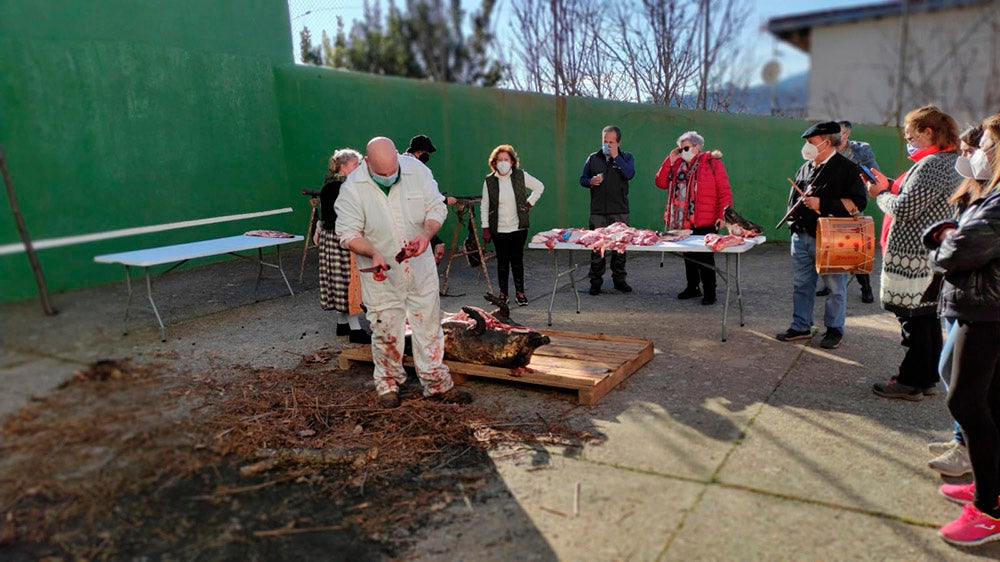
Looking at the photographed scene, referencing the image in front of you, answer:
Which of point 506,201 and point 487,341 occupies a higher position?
point 506,201

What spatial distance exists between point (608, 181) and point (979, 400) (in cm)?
508

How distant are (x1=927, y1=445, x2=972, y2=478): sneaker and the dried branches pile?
5.91ft

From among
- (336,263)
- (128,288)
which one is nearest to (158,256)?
(128,288)

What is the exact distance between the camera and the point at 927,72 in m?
13.2

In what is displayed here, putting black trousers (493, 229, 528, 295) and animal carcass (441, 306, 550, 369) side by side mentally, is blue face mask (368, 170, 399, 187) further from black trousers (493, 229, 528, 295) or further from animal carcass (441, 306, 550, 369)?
black trousers (493, 229, 528, 295)

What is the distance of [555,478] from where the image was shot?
138 inches

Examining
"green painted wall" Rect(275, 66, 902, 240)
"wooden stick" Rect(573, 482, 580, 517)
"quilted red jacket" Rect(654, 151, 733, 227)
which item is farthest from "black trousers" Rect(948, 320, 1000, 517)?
"green painted wall" Rect(275, 66, 902, 240)

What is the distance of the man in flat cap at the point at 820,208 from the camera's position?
509cm

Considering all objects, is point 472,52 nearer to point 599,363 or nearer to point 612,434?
point 599,363

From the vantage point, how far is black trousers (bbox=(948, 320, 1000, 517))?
2771 millimetres

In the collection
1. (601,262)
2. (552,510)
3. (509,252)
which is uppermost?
(509,252)

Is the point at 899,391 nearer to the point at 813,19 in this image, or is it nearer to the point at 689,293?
the point at 689,293

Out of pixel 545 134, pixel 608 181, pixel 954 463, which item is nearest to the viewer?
pixel 954 463

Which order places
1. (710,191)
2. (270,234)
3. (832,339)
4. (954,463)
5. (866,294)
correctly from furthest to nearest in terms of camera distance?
(866,294)
(710,191)
(270,234)
(832,339)
(954,463)
